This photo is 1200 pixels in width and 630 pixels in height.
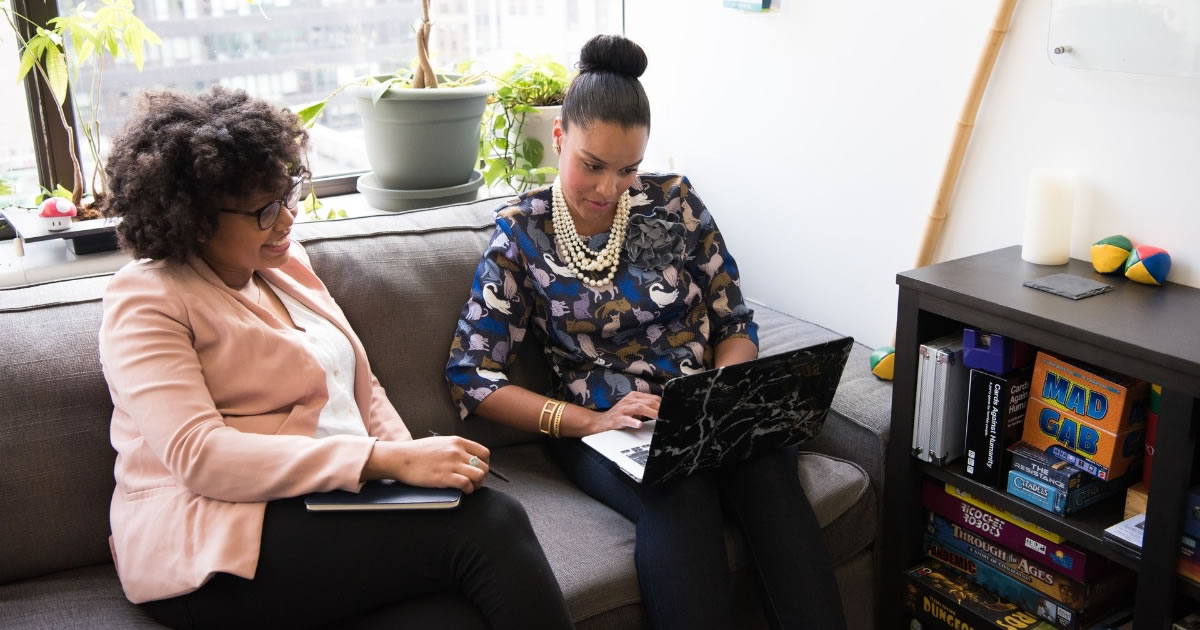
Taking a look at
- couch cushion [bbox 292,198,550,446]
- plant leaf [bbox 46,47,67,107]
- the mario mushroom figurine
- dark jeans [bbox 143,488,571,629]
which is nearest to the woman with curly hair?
dark jeans [bbox 143,488,571,629]

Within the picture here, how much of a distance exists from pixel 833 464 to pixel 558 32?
63.9 inches

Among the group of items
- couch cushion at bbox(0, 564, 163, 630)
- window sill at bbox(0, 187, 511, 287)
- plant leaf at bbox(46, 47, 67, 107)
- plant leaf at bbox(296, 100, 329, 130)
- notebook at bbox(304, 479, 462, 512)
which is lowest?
couch cushion at bbox(0, 564, 163, 630)

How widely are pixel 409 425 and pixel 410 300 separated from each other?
228mm

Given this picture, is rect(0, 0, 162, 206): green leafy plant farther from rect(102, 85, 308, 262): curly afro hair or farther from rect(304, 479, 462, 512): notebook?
rect(304, 479, 462, 512): notebook

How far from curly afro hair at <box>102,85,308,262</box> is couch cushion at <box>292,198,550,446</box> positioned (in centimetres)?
42

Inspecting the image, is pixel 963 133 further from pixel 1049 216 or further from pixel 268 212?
pixel 268 212

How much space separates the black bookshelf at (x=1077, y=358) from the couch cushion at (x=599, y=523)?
105 millimetres

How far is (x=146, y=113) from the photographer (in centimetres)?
143

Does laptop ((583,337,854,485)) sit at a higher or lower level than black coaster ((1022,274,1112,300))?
lower

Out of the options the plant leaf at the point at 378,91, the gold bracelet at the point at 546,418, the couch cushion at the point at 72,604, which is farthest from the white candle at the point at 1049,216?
the couch cushion at the point at 72,604

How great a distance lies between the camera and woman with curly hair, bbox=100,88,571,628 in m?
1.34

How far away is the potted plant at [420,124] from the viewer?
225 cm

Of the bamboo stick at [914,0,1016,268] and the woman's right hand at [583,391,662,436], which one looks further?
the bamboo stick at [914,0,1016,268]

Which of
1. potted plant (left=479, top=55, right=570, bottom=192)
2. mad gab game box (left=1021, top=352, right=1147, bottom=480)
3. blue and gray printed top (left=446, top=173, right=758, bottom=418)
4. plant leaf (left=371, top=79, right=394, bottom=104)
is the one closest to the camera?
mad gab game box (left=1021, top=352, right=1147, bottom=480)
